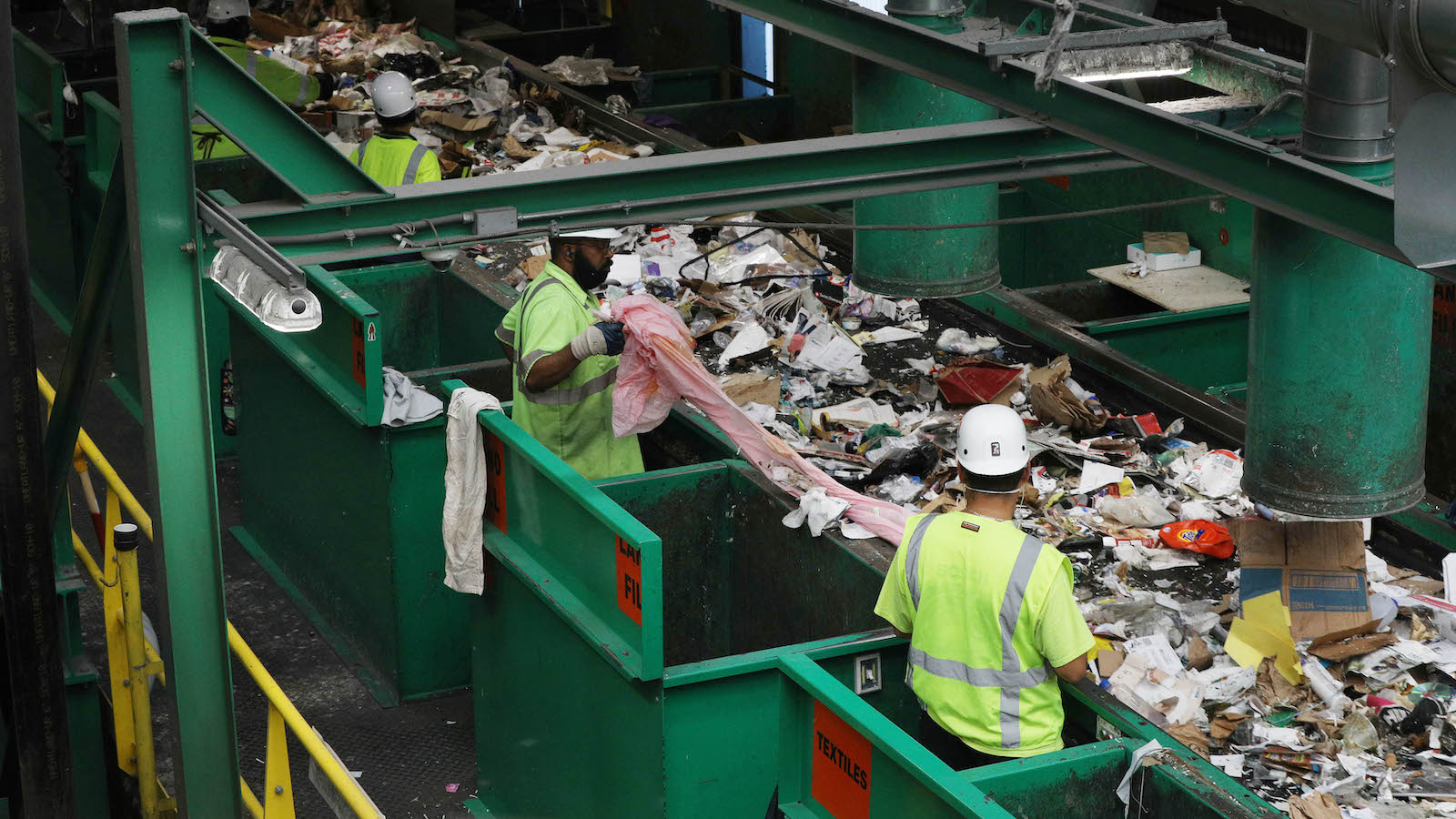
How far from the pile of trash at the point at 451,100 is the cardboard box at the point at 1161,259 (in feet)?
8.16

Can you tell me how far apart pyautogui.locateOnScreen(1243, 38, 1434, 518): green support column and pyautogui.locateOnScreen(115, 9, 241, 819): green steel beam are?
2.56 meters

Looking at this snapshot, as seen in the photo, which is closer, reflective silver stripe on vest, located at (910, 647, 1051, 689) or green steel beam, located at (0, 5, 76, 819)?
reflective silver stripe on vest, located at (910, 647, 1051, 689)

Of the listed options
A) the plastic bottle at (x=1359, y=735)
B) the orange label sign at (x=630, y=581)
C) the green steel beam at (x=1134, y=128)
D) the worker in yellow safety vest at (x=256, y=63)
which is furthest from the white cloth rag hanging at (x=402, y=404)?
the worker in yellow safety vest at (x=256, y=63)

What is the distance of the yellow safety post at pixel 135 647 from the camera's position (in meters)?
4.76

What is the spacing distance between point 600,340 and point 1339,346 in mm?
2190

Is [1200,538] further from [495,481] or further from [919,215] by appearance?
[495,481]

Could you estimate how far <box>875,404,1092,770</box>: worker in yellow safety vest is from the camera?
387 cm

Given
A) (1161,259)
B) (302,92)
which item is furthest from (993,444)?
(302,92)

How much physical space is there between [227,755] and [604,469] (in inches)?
78.3

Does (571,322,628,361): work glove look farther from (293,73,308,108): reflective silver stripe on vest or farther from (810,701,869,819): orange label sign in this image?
(293,73,308,108): reflective silver stripe on vest

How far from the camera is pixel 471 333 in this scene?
7352 mm

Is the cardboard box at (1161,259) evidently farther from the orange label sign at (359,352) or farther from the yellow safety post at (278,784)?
the yellow safety post at (278,784)

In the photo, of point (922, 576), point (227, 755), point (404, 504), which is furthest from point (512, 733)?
point (922, 576)

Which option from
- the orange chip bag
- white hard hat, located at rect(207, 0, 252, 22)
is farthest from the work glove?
white hard hat, located at rect(207, 0, 252, 22)
